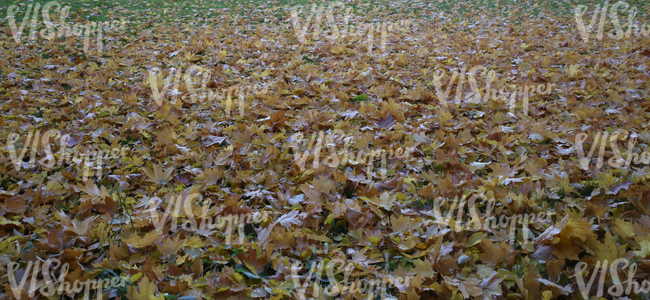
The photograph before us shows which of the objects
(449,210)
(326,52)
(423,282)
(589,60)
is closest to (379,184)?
(449,210)

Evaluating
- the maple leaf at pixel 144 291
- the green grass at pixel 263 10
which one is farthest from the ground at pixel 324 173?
the green grass at pixel 263 10

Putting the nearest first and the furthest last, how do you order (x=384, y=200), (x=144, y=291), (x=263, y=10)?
1. (x=144, y=291)
2. (x=384, y=200)
3. (x=263, y=10)

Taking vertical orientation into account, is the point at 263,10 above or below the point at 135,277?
above

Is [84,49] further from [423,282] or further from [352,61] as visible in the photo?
[423,282]

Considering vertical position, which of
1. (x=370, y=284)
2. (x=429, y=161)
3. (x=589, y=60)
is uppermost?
(x=589, y=60)

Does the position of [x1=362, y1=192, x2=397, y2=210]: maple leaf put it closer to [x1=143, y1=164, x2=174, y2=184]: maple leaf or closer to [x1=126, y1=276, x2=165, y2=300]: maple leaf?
[x1=126, y1=276, x2=165, y2=300]: maple leaf

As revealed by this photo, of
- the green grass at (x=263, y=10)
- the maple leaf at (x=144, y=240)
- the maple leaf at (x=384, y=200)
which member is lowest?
the maple leaf at (x=144, y=240)

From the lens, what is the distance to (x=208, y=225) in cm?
198

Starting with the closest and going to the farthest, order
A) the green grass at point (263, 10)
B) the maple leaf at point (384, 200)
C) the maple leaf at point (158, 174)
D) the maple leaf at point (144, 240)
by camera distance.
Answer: the maple leaf at point (144, 240), the maple leaf at point (384, 200), the maple leaf at point (158, 174), the green grass at point (263, 10)

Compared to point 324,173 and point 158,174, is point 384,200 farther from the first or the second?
point 158,174

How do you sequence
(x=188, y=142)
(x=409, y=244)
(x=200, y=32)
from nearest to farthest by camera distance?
(x=409, y=244)
(x=188, y=142)
(x=200, y=32)

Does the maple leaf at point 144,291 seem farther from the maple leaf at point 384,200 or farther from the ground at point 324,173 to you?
the maple leaf at point 384,200

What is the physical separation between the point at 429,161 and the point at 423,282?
1.07 m

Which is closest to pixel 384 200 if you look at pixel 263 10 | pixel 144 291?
pixel 144 291
